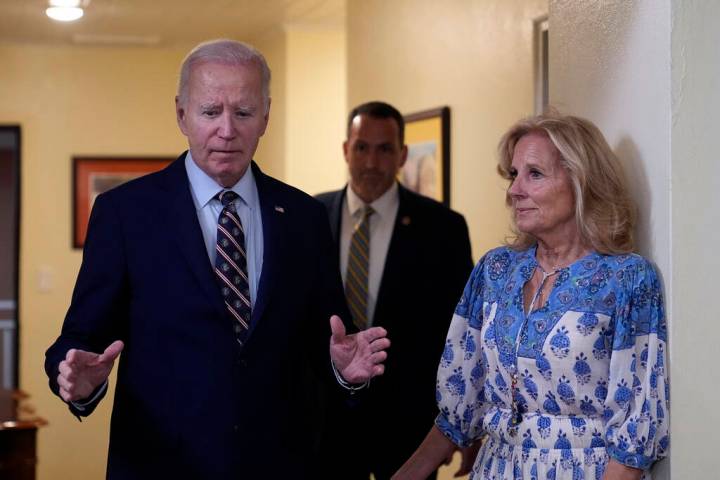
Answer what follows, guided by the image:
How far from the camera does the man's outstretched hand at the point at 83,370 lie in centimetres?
192

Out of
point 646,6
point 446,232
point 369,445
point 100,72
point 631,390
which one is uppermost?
point 100,72

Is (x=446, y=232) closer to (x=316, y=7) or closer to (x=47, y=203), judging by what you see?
(x=316, y=7)

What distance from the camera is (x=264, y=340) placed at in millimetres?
2160

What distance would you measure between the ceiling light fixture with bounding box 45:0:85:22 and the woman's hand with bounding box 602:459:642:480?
485 cm

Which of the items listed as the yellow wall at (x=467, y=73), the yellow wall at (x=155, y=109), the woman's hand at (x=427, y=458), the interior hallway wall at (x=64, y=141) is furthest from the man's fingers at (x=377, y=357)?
the interior hallway wall at (x=64, y=141)

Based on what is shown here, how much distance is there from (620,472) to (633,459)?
1.8 inches

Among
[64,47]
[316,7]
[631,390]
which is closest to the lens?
[631,390]

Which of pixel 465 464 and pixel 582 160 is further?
pixel 465 464

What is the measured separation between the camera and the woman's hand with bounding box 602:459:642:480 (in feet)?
6.67

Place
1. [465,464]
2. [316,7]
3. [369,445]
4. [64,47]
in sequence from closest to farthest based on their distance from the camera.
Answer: [465,464] → [369,445] → [316,7] → [64,47]

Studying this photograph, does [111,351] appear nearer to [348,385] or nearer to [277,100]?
[348,385]

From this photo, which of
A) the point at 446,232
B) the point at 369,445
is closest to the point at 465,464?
the point at 369,445

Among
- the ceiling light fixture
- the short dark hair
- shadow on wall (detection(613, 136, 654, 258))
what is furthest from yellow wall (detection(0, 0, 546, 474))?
shadow on wall (detection(613, 136, 654, 258))

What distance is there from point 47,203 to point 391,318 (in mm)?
5177
